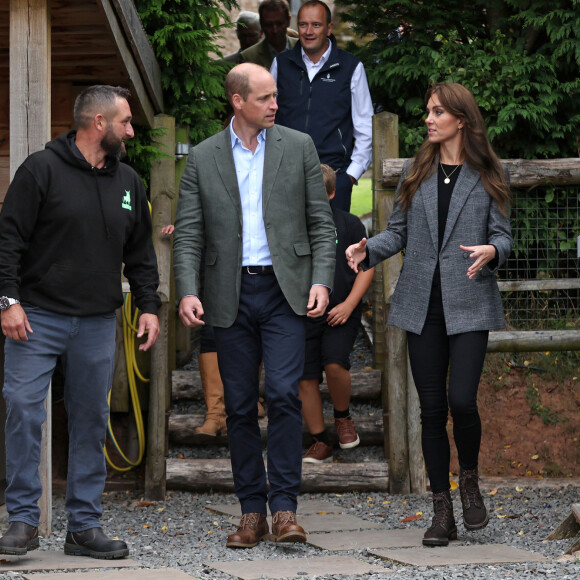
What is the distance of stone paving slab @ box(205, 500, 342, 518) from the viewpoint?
6273 mm

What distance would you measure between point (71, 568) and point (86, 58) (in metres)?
3.61

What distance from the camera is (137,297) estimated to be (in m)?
5.12

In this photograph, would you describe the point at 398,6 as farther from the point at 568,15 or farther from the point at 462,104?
the point at 462,104

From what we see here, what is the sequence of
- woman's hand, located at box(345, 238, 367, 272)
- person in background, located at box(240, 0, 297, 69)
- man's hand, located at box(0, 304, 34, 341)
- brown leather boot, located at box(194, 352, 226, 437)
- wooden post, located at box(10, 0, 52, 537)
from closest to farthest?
man's hand, located at box(0, 304, 34, 341) → woman's hand, located at box(345, 238, 367, 272) → wooden post, located at box(10, 0, 52, 537) → brown leather boot, located at box(194, 352, 226, 437) → person in background, located at box(240, 0, 297, 69)

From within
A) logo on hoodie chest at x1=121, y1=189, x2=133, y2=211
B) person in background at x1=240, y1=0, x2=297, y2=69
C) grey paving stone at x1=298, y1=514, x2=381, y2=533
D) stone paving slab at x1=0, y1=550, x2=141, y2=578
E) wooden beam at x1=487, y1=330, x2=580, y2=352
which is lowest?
grey paving stone at x1=298, y1=514, x2=381, y2=533

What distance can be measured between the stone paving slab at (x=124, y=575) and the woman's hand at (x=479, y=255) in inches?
70.2

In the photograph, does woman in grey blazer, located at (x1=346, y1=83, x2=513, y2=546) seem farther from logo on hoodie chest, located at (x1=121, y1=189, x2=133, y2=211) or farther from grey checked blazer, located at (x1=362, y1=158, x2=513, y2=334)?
logo on hoodie chest, located at (x1=121, y1=189, x2=133, y2=211)

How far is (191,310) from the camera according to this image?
5.01 meters

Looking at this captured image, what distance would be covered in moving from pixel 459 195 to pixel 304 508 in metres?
2.21

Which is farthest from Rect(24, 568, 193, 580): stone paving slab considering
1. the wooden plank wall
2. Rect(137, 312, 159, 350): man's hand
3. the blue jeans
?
the wooden plank wall

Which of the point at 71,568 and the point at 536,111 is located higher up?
the point at 536,111

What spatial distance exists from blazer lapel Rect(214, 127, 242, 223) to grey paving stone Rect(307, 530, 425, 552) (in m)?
1.57

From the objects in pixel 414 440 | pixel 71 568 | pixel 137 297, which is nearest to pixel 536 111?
pixel 414 440

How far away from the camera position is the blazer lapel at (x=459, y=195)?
5113mm
